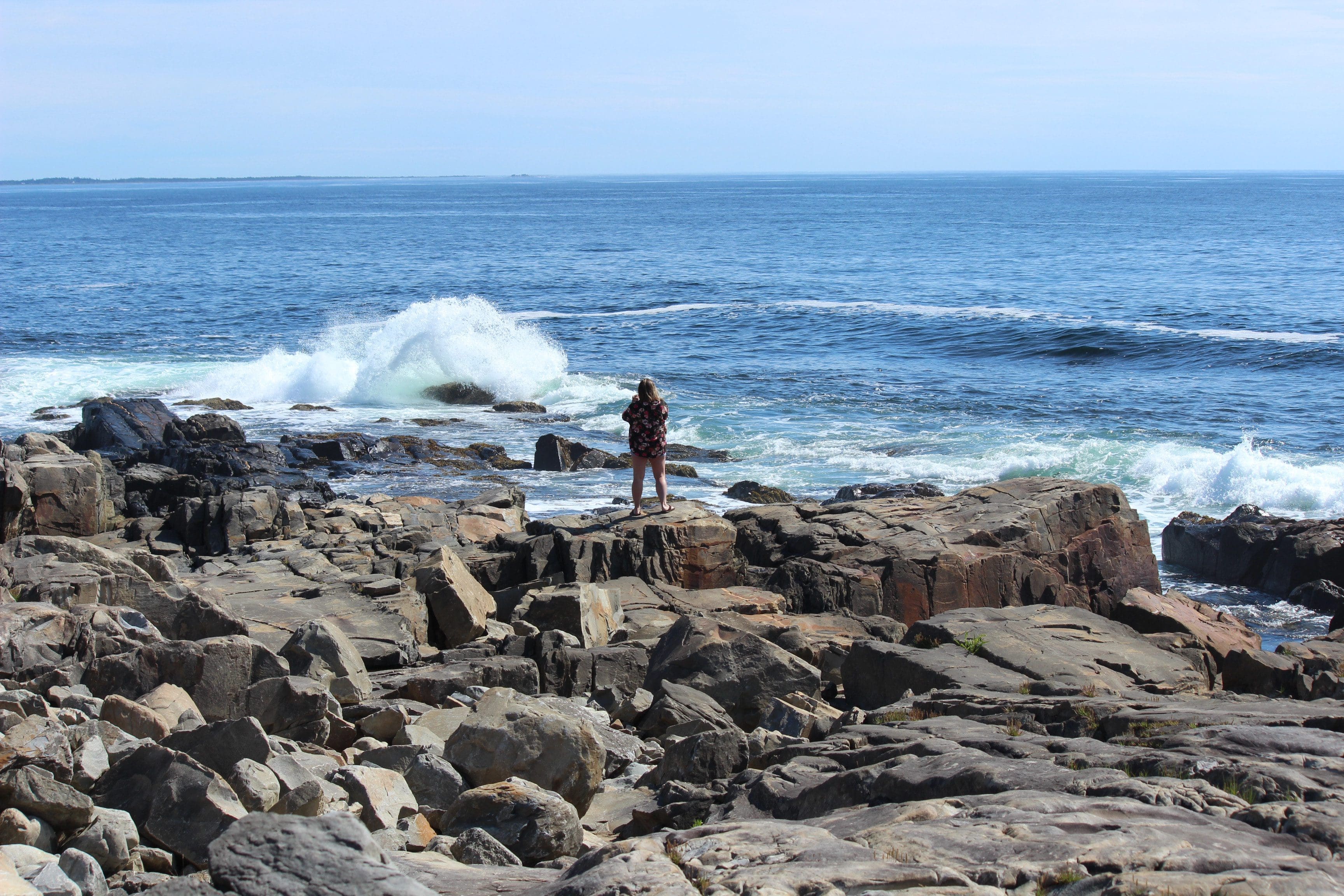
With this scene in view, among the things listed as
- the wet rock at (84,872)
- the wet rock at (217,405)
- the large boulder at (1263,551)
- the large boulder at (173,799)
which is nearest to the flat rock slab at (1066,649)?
the large boulder at (173,799)

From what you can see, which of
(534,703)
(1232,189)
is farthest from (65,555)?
(1232,189)

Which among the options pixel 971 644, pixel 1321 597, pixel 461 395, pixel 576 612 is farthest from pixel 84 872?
pixel 461 395

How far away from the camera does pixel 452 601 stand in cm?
969

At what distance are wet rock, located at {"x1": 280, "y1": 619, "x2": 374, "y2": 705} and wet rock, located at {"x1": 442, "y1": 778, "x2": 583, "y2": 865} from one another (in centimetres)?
202

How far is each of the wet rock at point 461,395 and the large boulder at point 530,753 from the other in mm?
22935

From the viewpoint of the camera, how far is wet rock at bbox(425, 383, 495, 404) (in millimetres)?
28922

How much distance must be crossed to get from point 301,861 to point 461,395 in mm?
25983

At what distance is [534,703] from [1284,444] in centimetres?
2054

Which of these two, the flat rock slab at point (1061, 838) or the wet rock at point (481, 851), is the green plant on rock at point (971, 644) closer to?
the flat rock slab at point (1061, 838)

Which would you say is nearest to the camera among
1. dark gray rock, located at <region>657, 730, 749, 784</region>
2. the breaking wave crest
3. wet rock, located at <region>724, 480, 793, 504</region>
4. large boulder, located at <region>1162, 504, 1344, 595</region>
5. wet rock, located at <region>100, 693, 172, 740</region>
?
wet rock, located at <region>100, 693, 172, 740</region>

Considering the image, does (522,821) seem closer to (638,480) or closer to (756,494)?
(638,480)

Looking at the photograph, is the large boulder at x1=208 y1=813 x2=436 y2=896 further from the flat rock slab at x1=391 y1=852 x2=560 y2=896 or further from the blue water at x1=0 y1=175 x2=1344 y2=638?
the blue water at x1=0 y1=175 x2=1344 y2=638

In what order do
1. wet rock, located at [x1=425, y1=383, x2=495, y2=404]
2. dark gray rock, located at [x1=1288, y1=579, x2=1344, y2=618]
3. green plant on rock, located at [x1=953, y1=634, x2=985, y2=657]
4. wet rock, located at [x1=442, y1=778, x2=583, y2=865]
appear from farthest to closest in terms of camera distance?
wet rock, located at [x1=425, y1=383, x2=495, y2=404] < dark gray rock, located at [x1=1288, y1=579, x2=1344, y2=618] < green plant on rock, located at [x1=953, y1=634, x2=985, y2=657] < wet rock, located at [x1=442, y1=778, x2=583, y2=865]

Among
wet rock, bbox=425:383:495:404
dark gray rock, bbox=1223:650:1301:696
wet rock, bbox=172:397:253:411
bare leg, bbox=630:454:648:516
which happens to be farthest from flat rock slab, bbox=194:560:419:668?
wet rock, bbox=425:383:495:404
